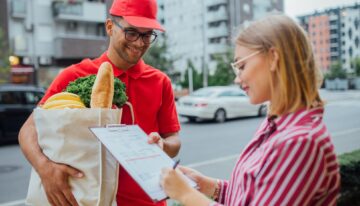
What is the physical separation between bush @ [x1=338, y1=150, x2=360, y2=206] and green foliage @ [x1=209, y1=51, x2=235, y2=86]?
2655cm

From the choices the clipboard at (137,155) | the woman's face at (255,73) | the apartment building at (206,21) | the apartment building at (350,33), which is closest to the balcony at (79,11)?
the apartment building at (206,21)

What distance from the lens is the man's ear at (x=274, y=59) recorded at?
136cm

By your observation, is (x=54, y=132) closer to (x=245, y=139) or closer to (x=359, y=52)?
(x=245, y=139)

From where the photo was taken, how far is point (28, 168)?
27.6 ft

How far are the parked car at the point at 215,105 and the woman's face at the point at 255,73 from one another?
46.0ft

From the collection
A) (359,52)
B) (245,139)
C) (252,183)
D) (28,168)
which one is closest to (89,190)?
(252,183)

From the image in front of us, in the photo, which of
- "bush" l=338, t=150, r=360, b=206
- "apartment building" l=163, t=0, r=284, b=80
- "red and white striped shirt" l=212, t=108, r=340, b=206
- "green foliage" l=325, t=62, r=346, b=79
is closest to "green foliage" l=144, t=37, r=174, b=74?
"apartment building" l=163, t=0, r=284, b=80

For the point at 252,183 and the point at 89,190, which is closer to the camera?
the point at 252,183

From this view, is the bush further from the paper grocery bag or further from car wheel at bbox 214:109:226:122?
car wheel at bbox 214:109:226:122

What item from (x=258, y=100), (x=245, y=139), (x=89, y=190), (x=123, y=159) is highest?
(x=258, y=100)

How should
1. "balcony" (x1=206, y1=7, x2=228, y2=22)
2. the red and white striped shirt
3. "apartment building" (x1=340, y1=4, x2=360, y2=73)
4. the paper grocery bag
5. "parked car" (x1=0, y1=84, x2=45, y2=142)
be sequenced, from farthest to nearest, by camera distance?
"apartment building" (x1=340, y1=4, x2=360, y2=73) < "balcony" (x1=206, y1=7, x2=228, y2=22) < "parked car" (x1=0, y1=84, x2=45, y2=142) < the paper grocery bag < the red and white striped shirt

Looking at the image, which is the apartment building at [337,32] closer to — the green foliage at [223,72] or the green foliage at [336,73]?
the green foliage at [336,73]

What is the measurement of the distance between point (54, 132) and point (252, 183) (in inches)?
30.0

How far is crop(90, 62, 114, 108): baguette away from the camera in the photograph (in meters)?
1.57
